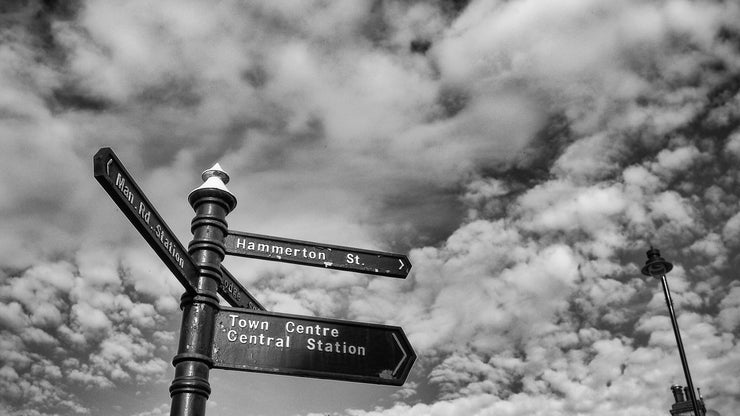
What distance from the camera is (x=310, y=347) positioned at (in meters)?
3.96

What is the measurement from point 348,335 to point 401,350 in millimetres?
414

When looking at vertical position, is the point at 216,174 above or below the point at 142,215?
above

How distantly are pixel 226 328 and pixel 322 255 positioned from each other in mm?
1128

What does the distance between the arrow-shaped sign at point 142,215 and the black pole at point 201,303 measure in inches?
5.0

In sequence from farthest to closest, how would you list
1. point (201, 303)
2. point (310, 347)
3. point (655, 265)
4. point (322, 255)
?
point (655, 265)
point (322, 255)
point (310, 347)
point (201, 303)

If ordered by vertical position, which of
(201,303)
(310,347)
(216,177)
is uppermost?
(216,177)

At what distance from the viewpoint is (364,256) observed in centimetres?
479

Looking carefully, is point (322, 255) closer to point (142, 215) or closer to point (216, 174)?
point (216, 174)

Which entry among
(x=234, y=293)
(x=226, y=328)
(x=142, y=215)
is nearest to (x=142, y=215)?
(x=142, y=215)

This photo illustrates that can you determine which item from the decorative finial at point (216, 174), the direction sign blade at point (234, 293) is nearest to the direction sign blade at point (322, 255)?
the direction sign blade at point (234, 293)

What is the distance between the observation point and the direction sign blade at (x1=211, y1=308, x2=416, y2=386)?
3.79 meters

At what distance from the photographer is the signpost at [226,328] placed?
345 cm

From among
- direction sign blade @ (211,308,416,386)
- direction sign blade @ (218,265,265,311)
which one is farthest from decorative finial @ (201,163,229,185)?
direction sign blade @ (211,308,416,386)

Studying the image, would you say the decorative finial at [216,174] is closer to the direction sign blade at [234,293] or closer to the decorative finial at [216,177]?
the decorative finial at [216,177]
